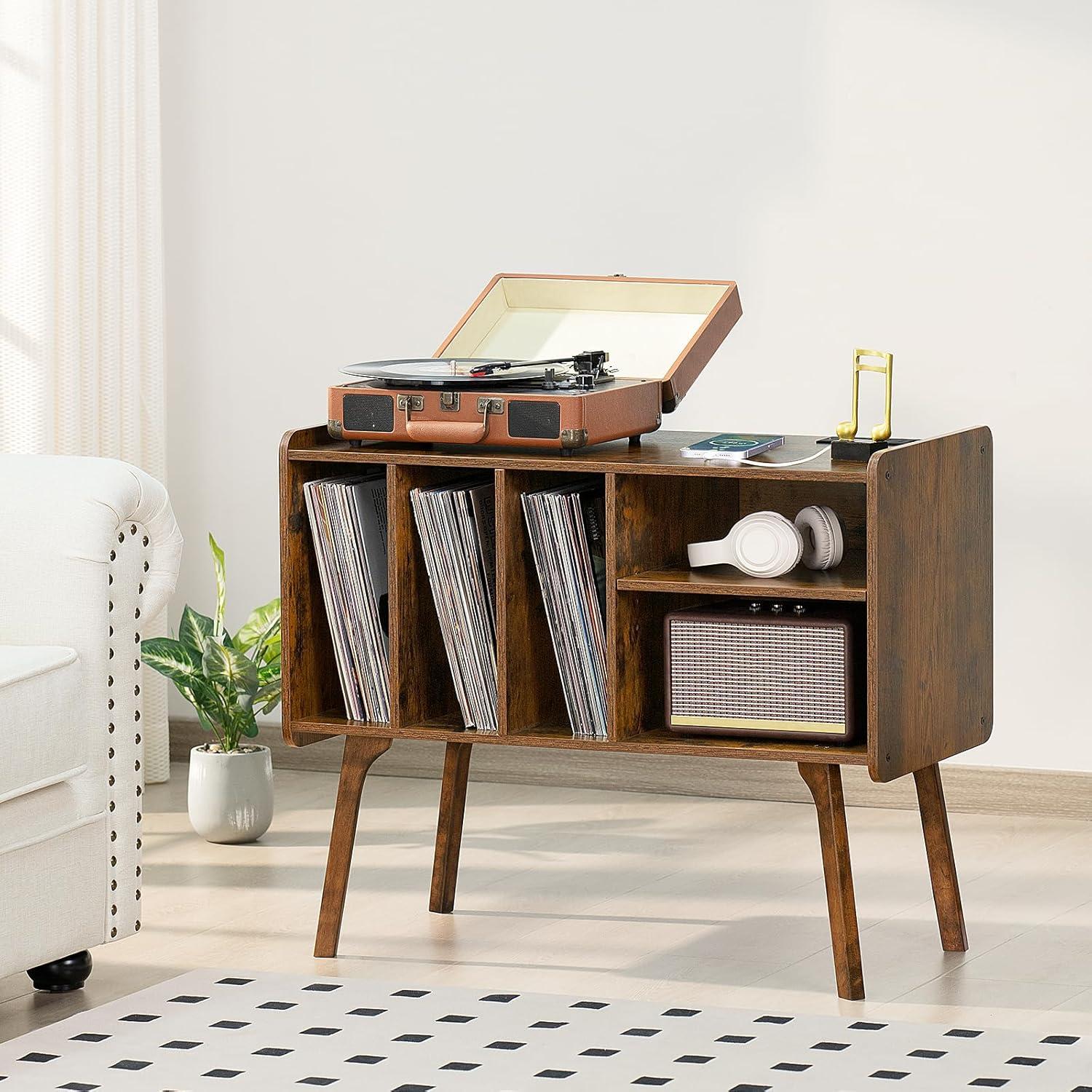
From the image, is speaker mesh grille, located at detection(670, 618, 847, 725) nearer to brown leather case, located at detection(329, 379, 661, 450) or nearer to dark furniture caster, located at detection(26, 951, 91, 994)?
brown leather case, located at detection(329, 379, 661, 450)

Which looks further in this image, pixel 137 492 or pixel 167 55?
pixel 167 55

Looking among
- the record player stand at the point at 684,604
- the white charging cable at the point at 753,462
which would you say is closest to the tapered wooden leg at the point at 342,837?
the record player stand at the point at 684,604

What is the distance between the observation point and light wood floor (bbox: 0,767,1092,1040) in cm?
271

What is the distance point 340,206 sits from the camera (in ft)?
13.6

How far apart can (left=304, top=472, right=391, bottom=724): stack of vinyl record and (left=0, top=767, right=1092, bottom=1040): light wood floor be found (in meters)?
0.38

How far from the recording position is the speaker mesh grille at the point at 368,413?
8.99 ft

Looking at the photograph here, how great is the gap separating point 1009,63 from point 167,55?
175cm

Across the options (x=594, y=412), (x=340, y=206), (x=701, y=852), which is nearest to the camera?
(x=594, y=412)

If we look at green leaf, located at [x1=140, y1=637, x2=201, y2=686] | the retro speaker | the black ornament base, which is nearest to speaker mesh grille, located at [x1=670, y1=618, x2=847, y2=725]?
the retro speaker

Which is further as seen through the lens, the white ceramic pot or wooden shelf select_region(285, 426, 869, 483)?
the white ceramic pot

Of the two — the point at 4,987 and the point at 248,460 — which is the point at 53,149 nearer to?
the point at 248,460

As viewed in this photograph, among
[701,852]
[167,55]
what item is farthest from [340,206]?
[701,852]

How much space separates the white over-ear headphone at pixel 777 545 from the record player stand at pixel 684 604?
2 cm

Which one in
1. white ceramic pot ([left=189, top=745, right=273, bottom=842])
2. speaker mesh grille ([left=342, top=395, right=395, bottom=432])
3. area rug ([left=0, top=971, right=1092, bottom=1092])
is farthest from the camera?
white ceramic pot ([left=189, top=745, right=273, bottom=842])
